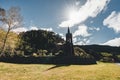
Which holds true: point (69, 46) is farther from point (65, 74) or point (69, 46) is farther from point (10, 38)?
point (65, 74)

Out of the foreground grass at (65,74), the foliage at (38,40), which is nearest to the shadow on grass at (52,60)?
the foreground grass at (65,74)

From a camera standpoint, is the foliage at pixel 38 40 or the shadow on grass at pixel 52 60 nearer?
the shadow on grass at pixel 52 60

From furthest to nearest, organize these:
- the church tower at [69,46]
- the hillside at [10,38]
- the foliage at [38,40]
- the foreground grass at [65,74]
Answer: the foliage at [38,40], the church tower at [69,46], the hillside at [10,38], the foreground grass at [65,74]

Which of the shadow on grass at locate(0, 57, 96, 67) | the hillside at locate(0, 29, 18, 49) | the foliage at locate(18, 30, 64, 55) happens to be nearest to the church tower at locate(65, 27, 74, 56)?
the shadow on grass at locate(0, 57, 96, 67)

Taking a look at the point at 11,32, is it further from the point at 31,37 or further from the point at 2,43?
the point at 31,37

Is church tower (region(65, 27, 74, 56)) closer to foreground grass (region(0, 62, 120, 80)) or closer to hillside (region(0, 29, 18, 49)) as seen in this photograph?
hillside (region(0, 29, 18, 49))

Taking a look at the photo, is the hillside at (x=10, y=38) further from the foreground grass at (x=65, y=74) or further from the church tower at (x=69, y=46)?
the church tower at (x=69, y=46)

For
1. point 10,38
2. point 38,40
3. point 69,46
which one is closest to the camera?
point 10,38

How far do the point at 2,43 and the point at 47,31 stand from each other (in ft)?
232

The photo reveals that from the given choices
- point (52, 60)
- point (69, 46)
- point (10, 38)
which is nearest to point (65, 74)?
point (10, 38)

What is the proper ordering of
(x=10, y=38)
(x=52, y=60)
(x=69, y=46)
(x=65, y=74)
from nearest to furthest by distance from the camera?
(x=65, y=74), (x=10, y=38), (x=52, y=60), (x=69, y=46)

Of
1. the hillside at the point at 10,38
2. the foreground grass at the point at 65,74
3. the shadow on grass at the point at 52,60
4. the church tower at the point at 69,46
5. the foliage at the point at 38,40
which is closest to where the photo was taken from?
the foreground grass at the point at 65,74

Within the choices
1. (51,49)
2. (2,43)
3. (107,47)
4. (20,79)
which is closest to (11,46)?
(2,43)

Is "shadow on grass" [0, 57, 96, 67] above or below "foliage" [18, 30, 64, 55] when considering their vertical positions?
below
